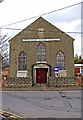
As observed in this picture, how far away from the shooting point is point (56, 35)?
38031 millimetres

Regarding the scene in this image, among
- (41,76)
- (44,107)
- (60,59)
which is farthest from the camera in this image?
(41,76)

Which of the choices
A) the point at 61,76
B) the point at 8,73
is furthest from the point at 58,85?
the point at 8,73

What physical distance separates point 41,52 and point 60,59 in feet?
8.76

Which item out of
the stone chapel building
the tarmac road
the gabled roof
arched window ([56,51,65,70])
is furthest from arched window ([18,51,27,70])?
the tarmac road

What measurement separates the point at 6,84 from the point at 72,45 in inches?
397

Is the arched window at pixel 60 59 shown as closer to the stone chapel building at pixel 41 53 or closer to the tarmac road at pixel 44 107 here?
the stone chapel building at pixel 41 53

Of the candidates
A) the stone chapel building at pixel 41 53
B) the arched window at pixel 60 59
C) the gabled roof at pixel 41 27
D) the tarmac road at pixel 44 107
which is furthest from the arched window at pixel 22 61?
the tarmac road at pixel 44 107

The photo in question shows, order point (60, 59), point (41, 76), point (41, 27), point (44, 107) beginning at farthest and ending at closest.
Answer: point (41, 27)
point (41, 76)
point (60, 59)
point (44, 107)

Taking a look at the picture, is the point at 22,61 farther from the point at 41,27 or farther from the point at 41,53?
the point at 41,27

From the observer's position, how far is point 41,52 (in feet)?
125

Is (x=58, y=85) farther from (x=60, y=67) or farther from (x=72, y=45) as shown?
(x=72, y=45)

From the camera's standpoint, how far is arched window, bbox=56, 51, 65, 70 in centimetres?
3784

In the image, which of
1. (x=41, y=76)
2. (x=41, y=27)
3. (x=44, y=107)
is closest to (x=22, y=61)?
(x=41, y=76)

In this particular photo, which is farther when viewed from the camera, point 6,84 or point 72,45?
point 72,45
